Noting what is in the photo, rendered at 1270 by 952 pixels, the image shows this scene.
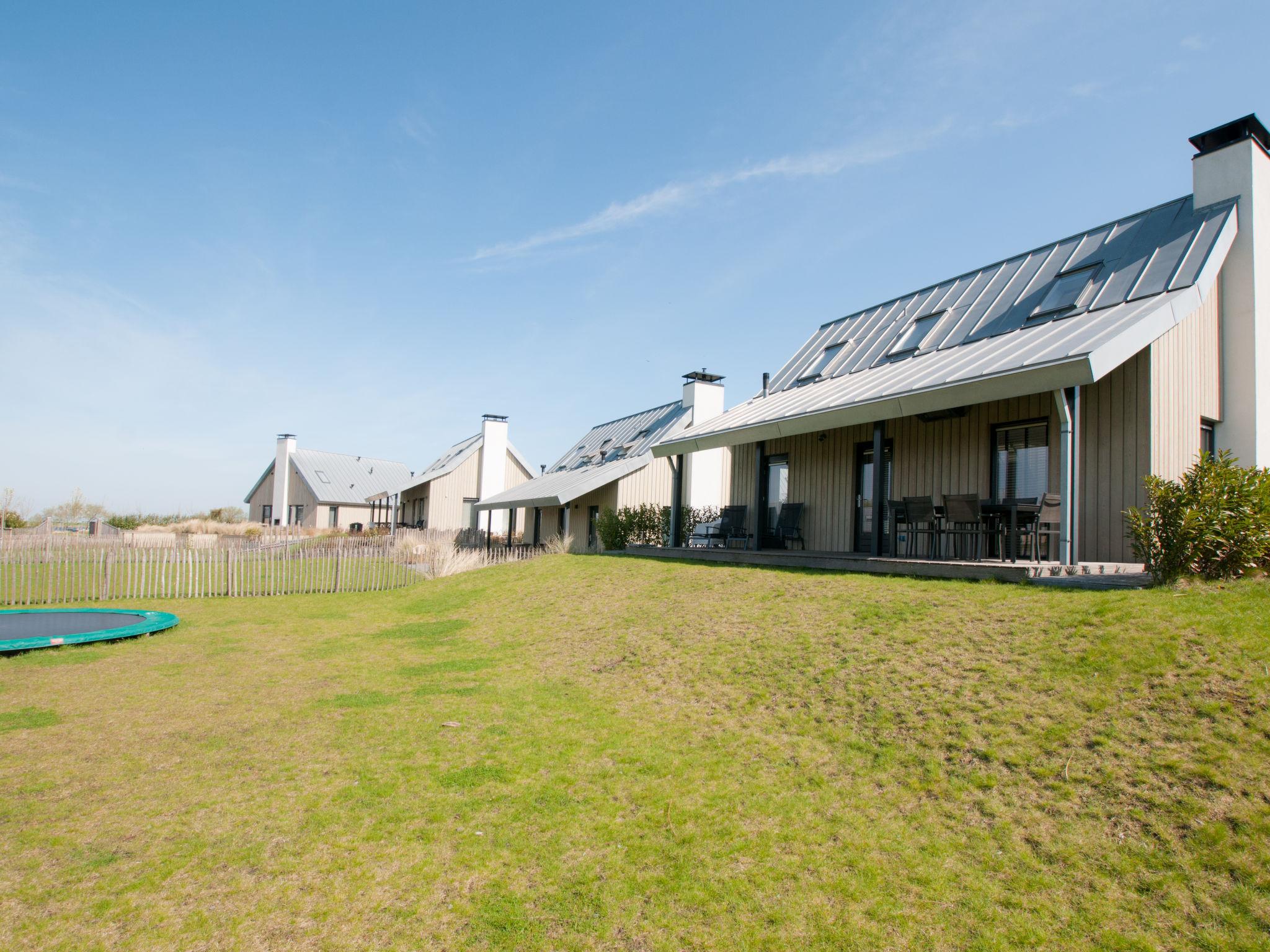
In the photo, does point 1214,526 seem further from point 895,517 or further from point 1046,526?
point 895,517

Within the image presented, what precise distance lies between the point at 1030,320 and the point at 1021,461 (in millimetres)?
2548

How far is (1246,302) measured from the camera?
→ 36.8 ft

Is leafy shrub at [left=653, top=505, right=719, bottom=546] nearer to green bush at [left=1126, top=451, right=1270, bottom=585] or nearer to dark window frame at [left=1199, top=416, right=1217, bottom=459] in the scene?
dark window frame at [left=1199, top=416, right=1217, bottom=459]

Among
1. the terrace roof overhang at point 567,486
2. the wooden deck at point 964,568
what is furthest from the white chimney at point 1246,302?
the terrace roof overhang at point 567,486

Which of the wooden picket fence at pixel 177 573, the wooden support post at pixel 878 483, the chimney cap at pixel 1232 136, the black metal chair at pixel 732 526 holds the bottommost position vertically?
the wooden picket fence at pixel 177 573

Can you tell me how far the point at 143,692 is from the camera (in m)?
8.23

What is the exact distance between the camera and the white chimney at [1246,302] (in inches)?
440

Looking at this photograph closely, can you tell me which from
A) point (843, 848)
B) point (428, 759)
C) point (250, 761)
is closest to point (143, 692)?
point (250, 761)

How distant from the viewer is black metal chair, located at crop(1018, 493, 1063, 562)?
943 centimetres

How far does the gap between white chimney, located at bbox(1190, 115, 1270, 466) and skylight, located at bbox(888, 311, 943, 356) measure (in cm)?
479

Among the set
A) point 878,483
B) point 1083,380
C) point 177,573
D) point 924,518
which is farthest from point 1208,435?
point 177,573

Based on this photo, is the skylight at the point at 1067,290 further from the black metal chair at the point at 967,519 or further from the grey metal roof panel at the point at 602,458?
the grey metal roof panel at the point at 602,458

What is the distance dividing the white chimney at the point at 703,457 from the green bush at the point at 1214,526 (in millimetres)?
14616

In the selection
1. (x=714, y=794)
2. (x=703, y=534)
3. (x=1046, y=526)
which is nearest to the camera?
(x=714, y=794)
